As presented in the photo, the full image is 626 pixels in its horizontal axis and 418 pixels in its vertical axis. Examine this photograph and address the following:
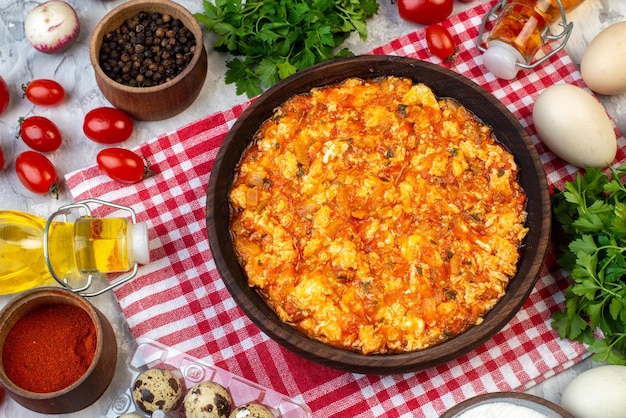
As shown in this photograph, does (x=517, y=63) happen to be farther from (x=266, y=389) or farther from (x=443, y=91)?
(x=266, y=389)

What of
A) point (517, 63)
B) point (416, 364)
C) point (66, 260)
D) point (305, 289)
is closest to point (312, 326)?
point (305, 289)

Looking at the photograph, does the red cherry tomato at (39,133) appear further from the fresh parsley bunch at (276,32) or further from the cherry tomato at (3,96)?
the fresh parsley bunch at (276,32)

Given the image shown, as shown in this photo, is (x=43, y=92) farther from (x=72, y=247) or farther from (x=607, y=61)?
(x=607, y=61)

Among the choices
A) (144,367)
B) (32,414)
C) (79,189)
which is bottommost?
(32,414)

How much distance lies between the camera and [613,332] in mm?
4145

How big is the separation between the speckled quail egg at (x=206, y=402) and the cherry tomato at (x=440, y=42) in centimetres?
228

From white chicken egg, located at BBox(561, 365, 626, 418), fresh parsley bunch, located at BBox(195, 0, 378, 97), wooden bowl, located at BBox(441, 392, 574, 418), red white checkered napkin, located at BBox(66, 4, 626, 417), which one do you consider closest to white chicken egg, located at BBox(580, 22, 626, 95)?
red white checkered napkin, located at BBox(66, 4, 626, 417)

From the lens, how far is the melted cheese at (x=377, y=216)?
386 centimetres

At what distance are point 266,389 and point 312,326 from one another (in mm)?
529

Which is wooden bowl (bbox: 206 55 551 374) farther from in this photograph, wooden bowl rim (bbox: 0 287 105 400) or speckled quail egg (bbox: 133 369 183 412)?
wooden bowl rim (bbox: 0 287 105 400)

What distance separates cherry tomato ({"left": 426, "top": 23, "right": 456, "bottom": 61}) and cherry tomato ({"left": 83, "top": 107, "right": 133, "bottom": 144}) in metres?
1.80

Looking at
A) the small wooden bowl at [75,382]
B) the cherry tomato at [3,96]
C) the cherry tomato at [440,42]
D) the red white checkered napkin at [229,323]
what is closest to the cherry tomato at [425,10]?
the cherry tomato at [440,42]

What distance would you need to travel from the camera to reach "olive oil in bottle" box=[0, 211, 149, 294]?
4.23 metres

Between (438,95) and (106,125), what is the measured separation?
182cm
